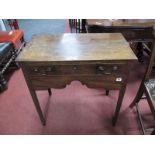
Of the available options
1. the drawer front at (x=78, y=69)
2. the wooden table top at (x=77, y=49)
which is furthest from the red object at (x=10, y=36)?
the drawer front at (x=78, y=69)

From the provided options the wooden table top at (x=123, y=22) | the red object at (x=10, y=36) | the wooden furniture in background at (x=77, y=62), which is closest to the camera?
the wooden furniture in background at (x=77, y=62)

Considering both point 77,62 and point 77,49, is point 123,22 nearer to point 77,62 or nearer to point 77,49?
point 77,49

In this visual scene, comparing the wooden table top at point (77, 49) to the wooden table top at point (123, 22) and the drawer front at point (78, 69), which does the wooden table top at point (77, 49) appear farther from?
the wooden table top at point (123, 22)

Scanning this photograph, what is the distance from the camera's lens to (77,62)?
874 mm

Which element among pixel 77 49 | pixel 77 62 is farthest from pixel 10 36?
pixel 77 62

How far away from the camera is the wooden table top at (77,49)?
0.89 m

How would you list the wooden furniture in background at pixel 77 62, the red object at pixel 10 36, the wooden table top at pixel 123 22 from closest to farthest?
the wooden furniture in background at pixel 77 62
the wooden table top at pixel 123 22
the red object at pixel 10 36

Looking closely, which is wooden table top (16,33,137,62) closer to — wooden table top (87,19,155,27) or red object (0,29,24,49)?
wooden table top (87,19,155,27)

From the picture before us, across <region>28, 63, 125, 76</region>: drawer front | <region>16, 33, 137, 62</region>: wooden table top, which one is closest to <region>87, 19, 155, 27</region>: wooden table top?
<region>16, 33, 137, 62</region>: wooden table top

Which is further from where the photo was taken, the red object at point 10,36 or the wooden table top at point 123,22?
the red object at point 10,36

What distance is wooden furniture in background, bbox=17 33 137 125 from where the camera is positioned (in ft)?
2.88

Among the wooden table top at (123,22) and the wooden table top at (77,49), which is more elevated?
the wooden table top at (77,49)

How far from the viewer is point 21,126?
1362 millimetres
